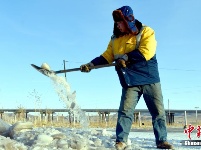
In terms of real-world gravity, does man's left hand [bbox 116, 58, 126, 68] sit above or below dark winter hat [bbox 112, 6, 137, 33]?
below

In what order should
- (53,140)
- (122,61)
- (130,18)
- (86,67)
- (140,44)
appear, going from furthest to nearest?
(86,67) → (130,18) → (140,44) → (122,61) → (53,140)

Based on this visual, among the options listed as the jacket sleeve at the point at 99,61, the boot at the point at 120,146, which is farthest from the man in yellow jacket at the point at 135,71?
the jacket sleeve at the point at 99,61

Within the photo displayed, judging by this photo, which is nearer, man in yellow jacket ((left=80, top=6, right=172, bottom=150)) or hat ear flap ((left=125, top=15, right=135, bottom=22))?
man in yellow jacket ((left=80, top=6, right=172, bottom=150))

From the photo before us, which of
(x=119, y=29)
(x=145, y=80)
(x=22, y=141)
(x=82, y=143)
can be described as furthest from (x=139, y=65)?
(x=22, y=141)

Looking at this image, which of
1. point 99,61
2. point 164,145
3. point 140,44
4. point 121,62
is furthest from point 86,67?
point 164,145

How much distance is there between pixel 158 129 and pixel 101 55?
51.2 inches

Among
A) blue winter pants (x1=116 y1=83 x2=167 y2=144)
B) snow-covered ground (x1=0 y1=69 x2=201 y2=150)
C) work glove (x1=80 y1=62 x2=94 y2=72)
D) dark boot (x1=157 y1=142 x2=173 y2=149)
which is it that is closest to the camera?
snow-covered ground (x1=0 y1=69 x2=201 y2=150)

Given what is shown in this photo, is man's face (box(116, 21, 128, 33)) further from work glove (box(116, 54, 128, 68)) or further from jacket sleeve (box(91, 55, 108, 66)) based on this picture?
jacket sleeve (box(91, 55, 108, 66))

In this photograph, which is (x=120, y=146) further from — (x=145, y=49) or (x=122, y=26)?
(x=122, y=26)

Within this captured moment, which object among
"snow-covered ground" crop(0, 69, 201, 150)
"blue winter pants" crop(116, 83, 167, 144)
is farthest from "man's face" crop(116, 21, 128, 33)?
"snow-covered ground" crop(0, 69, 201, 150)

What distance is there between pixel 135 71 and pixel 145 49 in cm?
30

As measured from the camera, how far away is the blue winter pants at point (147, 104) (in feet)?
16.9

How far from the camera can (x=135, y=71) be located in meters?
5.14

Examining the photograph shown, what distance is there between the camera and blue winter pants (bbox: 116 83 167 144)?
516 centimetres
